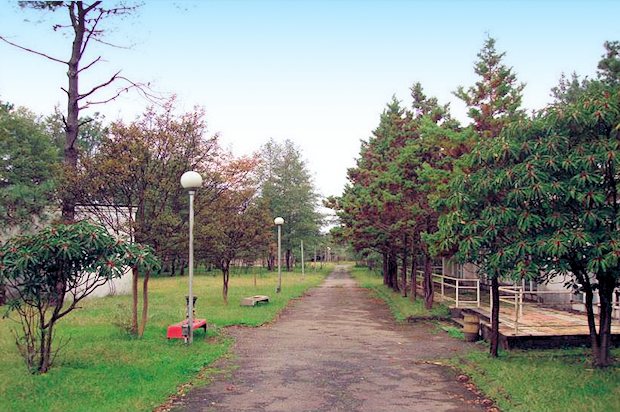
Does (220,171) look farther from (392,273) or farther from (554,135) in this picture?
(392,273)

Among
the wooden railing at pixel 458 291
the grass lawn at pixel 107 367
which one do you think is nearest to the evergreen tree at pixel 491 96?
the wooden railing at pixel 458 291

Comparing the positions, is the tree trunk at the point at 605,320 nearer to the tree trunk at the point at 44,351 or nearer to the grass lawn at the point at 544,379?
the grass lawn at the point at 544,379

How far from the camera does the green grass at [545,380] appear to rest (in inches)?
263

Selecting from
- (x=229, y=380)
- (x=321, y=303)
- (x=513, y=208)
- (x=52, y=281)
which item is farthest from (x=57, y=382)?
(x=321, y=303)

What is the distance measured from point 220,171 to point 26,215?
896cm

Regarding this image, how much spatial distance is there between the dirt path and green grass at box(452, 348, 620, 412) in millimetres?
430

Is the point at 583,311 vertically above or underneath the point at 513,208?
underneath

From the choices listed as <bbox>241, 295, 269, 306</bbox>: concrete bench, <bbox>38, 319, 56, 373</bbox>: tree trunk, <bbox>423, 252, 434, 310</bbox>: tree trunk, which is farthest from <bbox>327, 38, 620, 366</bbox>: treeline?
<bbox>241, 295, 269, 306</bbox>: concrete bench

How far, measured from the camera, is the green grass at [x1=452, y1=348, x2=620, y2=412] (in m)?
6.68

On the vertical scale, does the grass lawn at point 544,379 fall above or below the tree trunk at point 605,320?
below

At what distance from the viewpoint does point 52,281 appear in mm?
8383

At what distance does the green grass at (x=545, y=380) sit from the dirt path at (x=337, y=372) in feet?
1.41

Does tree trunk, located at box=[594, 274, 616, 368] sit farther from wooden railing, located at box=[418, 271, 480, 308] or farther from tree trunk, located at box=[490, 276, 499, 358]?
wooden railing, located at box=[418, 271, 480, 308]

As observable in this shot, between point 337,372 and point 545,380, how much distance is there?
3.09 meters
